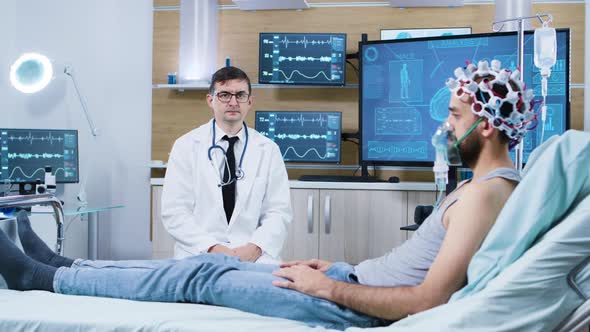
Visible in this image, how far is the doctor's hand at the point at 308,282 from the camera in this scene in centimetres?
163

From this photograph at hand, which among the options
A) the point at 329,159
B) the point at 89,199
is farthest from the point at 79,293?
the point at 89,199

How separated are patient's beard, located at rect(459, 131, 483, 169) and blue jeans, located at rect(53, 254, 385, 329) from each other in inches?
17.8

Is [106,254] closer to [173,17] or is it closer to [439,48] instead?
[173,17]

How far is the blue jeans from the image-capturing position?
1.63m

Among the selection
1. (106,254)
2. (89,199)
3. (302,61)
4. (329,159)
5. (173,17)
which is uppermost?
(173,17)

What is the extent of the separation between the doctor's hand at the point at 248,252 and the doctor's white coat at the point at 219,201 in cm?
3

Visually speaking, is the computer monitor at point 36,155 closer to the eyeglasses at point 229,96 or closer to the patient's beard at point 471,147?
the eyeglasses at point 229,96

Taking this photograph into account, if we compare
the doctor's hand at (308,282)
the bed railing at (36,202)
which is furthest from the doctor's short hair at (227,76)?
the doctor's hand at (308,282)

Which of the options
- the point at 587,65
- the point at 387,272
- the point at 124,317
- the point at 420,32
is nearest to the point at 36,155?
the point at 420,32

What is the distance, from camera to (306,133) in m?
3.91

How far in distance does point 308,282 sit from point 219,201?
1206 millimetres

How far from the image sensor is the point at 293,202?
3639mm

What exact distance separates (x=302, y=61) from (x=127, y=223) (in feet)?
5.14

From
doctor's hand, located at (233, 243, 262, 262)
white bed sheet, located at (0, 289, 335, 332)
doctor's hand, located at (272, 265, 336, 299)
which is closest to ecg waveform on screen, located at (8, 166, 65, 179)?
doctor's hand, located at (233, 243, 262, 262)
